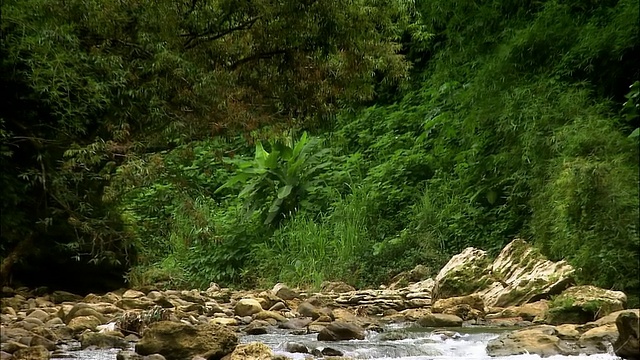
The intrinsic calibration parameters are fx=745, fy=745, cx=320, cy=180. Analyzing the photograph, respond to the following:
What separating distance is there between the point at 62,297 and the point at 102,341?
9.07 ft

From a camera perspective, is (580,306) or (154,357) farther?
(580,306)

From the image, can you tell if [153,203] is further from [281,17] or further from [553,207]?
[553,207]

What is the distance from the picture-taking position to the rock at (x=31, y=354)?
3789 millimetres

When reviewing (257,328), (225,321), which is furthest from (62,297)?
(257,328)

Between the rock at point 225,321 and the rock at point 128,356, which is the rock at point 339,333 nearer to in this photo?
the rock at point 225,321

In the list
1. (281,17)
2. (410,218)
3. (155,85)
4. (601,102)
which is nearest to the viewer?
(155,85)

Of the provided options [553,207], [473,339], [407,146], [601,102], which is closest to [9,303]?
[473,339]

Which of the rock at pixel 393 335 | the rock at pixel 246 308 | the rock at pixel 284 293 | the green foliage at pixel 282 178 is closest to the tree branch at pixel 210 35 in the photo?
the rock at pixel 393 335

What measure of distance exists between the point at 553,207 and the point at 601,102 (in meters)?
0.93

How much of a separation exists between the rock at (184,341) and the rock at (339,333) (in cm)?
92

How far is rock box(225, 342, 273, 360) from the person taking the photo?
408 centimetres

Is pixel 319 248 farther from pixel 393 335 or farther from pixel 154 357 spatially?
pixel 154 357

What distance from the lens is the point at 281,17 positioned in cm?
525

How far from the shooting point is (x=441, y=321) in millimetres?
5871
